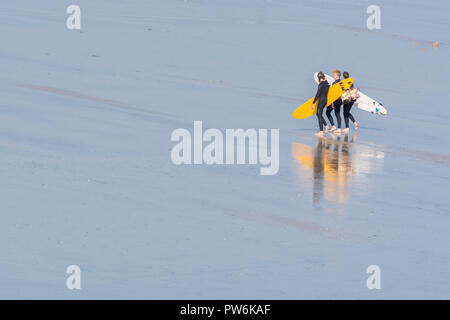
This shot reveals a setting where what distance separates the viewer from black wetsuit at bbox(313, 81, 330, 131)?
989 inches

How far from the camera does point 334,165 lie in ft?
69.9

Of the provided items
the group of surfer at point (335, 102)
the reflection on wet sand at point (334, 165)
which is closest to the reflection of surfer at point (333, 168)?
the reflection on wet sand at point (334, 165)

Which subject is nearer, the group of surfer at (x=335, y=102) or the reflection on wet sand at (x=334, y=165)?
the reflection on wet sand at (x=334, y=165)

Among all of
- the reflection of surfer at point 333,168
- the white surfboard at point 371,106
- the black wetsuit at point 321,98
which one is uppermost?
the white surfboard at point 371,106

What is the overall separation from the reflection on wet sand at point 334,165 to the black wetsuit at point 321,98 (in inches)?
18.7

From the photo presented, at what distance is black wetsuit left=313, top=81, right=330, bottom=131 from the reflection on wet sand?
47 centimetres

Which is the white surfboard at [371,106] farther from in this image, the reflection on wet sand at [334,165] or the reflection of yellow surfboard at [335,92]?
the reflection on wet sand at [334,165]

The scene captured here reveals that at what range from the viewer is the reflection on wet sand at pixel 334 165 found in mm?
19031

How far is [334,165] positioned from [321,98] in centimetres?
441

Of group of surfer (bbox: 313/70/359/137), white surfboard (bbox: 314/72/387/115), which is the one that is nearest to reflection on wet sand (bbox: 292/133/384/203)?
group of surfer (bbox: 313/70/359/137)

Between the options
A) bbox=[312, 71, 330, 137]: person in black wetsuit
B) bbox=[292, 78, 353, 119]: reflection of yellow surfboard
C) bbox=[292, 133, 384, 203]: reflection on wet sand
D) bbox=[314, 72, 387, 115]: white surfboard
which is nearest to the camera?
bbox=[292, 133, 384, 203]: reflection on wet sand

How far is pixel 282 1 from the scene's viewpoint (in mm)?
67000

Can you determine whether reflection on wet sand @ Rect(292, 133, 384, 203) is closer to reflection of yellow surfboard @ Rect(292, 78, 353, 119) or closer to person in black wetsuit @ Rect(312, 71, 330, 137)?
person in black wetsuit @ Rect(312, 71, 330, 137)

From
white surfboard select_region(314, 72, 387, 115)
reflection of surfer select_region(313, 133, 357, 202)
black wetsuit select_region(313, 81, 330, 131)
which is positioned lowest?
reflection of surfer select_region(313, 133, 357, 202)
